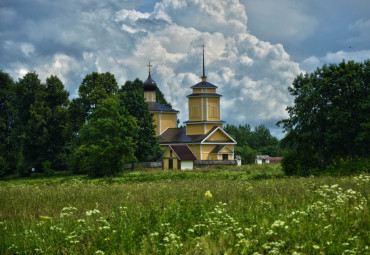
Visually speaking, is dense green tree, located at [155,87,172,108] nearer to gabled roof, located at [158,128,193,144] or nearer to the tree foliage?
gabled roof, located at [158,128,193,144]

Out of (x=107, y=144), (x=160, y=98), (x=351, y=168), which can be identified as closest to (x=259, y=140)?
(x=160, y=98)

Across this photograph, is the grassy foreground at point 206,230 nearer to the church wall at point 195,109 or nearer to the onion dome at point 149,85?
the church wall at point 195,109

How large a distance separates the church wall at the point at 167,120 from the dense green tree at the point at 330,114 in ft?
137

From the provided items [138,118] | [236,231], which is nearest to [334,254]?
[236,231]

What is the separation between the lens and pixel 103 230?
8219 millimetres

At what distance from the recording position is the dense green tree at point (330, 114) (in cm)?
3083

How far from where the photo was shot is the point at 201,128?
68.9 meters

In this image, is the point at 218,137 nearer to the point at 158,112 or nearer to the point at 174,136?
the point at 174,136

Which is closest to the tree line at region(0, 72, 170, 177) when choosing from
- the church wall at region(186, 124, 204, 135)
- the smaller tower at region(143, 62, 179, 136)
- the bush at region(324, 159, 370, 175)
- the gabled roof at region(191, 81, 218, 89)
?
the church wall at region(186, 124, 204, 135)

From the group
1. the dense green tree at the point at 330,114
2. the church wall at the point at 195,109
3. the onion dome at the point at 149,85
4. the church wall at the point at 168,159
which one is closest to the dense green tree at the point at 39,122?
the church wall at the point at 168,159

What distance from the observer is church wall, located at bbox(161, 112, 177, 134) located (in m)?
72.8

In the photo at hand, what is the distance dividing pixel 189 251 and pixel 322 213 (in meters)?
2.94

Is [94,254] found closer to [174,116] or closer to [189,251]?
[189,251]

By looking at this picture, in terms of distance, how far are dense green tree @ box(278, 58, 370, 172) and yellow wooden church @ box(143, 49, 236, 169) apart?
32.0 m
